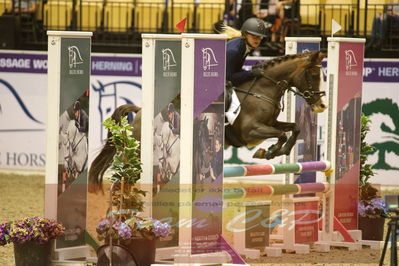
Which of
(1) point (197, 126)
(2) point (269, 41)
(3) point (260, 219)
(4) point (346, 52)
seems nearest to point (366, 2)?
(2) point (269, 41)

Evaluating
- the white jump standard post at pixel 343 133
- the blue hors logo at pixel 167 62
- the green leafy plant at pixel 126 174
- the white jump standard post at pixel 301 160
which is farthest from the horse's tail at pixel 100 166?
the white jump standard post at pixel 343 133

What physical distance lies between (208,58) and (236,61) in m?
1.44

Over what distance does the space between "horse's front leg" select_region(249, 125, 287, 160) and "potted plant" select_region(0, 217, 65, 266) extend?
6.42 ft

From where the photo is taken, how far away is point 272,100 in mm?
7570

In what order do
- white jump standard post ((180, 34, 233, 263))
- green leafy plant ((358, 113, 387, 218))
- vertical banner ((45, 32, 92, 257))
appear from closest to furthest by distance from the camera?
1. white jump standard post ((180, 34, 233, 263))
2. vertical banner ((45, 32, 92, 257))
3. green leafy plant ((358, 113, 387, 218))

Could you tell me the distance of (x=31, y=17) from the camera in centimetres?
1251

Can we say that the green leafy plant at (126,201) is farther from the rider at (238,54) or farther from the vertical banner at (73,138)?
the rider at (238,54)

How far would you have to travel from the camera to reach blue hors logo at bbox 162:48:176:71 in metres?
6.04

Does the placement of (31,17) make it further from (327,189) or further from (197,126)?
(197,126)

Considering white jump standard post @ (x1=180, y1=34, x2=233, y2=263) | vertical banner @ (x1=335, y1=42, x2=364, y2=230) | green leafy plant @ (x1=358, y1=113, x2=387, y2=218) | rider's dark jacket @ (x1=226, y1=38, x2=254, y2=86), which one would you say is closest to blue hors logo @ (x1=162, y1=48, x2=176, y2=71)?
white jump standard post @ (x1=180, y1=34, x2=233, y2=263)

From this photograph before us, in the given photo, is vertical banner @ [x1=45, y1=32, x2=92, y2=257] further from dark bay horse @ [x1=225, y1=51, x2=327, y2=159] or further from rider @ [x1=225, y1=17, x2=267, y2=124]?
dark bay horse @ [x1=225, y1=51, x2=327, y2=159]

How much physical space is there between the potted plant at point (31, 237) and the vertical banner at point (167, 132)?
2.29 ft

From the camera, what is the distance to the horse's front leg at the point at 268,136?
729 cm

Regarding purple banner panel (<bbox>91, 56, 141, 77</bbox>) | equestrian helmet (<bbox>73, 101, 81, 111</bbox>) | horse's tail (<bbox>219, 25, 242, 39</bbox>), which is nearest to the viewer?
equestrian helmet (<bbox>73, 101, 81, 111</bbox>)
